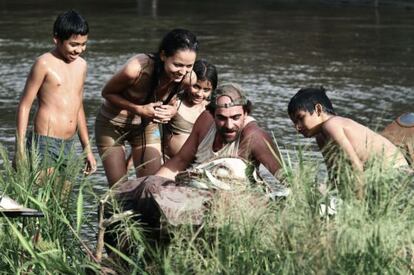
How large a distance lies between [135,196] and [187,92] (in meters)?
1.93

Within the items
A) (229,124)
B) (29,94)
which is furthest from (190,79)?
(229,124)

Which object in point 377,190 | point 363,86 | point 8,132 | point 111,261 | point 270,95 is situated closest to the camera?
point 377,190

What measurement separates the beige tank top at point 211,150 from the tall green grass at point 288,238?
55cm

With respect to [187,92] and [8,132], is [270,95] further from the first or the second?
[187,92]

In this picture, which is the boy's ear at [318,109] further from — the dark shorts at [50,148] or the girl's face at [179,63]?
the dark shorts at [50,148]

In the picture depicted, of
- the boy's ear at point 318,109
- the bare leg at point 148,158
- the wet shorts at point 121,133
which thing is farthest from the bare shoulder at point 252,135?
the wet shorts at point 121,133

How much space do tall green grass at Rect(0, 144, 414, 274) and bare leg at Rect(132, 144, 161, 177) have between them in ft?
5.05

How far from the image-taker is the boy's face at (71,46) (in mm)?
6723

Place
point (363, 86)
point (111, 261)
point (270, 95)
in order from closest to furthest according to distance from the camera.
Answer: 1. point (111, 261)
2. point (270, 95)
3. point (363, 86)

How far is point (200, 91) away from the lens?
735cm

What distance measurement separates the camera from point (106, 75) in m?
14.8

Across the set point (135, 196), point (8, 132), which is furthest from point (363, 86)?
point (135, 196)

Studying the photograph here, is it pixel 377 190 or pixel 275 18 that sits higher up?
pixel 377 190

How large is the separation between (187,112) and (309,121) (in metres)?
1.81
